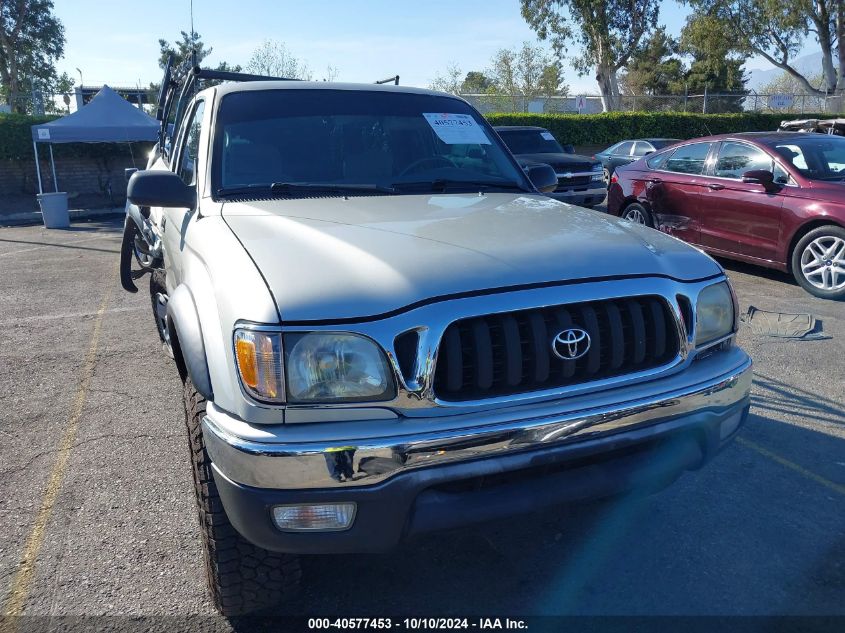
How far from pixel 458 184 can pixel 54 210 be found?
44.4 feet

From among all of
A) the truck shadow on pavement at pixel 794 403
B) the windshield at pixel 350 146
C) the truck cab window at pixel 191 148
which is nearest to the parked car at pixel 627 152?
the truck shadow on pavement at pixel 794 403

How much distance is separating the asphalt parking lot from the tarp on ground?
11.8m

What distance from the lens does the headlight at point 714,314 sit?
8.77 feet

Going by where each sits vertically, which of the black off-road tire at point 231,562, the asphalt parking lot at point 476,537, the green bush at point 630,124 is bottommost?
the asphalt parking lot at point 476,537

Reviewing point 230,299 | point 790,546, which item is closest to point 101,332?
point 230,299

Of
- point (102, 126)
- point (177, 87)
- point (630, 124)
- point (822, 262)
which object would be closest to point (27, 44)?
point (102, 126)

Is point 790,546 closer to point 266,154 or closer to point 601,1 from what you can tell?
point 266,154

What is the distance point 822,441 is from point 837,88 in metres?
36.9

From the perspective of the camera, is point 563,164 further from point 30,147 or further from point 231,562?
point 30,147

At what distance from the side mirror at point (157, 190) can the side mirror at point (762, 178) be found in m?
6.02

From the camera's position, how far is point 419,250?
2.48 metres

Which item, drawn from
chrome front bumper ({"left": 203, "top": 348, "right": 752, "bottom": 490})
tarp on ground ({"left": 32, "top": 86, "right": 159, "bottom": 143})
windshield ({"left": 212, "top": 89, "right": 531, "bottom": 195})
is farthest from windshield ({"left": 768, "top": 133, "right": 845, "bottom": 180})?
tarp on ground ({"left": 32, "top": 86, "right": 159, "bottom": 143})

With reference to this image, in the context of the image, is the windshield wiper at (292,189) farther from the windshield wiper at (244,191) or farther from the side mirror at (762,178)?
the side mirror at (762,178)

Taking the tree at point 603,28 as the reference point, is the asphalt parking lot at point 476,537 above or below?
below
